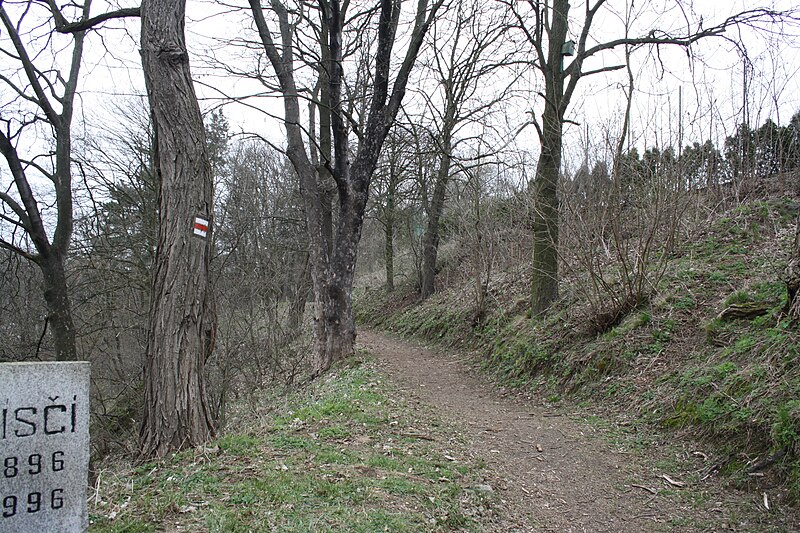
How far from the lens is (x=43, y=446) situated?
2.79 m

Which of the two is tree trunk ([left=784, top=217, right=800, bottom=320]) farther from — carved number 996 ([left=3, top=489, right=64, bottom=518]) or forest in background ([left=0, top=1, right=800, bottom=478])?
carved number 996 ([left=3, top=489, right=64, bottom=518])

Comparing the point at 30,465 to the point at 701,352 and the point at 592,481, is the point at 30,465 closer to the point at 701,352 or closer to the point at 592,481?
the point at 592,481

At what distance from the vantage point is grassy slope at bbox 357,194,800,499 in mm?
4578

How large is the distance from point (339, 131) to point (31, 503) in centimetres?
776

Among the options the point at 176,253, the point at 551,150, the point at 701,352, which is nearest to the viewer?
the point at 176,253

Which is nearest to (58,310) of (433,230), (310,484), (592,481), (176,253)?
(176,253)

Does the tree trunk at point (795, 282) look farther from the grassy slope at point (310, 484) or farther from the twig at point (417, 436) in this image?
the twig at point (417, 436)

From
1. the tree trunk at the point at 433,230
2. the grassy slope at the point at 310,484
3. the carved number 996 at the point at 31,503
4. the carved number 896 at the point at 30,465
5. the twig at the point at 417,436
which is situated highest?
the tree trunk at the point at 433,230

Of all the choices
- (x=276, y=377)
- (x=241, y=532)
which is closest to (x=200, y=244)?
(x=241, y=532)

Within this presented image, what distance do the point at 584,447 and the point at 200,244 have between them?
4.68 meters

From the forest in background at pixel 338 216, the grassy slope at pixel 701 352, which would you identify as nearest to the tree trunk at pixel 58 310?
the forest in background at pixel 338 216

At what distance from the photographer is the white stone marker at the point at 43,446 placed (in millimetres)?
2699

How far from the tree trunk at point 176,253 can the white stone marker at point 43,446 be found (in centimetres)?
228

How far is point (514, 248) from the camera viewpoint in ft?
45.5
